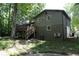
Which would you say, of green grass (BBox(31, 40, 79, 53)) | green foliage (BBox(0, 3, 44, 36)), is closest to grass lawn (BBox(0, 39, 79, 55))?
A: green grass (BBox(31, 40, 79, 53))

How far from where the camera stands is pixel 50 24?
111 inches

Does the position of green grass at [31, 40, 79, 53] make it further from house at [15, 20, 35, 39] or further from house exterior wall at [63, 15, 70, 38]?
house at [15, 20, 35, 39]

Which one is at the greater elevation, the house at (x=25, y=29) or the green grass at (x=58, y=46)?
the house at (x=25, y=29)

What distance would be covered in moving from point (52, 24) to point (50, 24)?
3cm

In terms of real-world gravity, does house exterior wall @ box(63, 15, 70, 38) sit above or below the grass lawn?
above

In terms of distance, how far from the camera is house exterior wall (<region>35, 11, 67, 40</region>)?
9.16 feet

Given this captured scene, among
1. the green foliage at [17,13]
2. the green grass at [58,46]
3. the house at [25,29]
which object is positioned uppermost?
the green foliage at [17,13]

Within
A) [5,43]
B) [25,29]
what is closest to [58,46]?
[25,29]

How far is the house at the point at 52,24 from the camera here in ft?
9.14

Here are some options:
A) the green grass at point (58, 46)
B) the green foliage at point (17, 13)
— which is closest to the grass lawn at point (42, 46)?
the green grass at point (58, 46)

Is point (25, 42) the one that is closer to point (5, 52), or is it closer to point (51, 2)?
point (5, 52)

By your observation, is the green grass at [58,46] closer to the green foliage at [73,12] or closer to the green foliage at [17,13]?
the green foliage at [73,12]

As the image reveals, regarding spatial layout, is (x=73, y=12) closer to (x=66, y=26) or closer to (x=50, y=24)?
(x=66, y=26)

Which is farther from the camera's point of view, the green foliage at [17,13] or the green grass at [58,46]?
the green foliage at [17,13]
